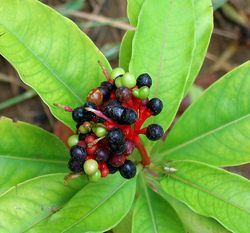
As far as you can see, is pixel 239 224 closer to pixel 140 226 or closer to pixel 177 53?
pixel 140 226

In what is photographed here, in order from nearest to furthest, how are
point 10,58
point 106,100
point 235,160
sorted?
point 106,100 < point 10,58 < point 235,160

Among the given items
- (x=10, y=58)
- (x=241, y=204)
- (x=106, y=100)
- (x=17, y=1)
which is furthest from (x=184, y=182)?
(x=17, y=1)

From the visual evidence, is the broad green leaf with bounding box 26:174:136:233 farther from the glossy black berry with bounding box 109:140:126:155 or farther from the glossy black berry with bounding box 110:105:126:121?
the glossy black berry with bounding box 110:105:126:121

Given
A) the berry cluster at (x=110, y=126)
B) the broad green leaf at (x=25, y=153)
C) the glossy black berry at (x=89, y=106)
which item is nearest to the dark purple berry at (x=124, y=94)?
the berry cluster at (x=110, y=126)

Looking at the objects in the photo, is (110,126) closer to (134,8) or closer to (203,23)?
(134,8)

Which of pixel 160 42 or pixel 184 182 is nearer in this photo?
pixel 184 182

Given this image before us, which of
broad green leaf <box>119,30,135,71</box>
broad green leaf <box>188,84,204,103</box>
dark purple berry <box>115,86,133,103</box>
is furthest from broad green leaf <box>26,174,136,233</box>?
broad green leaf <box>188,84,204,103</box>
